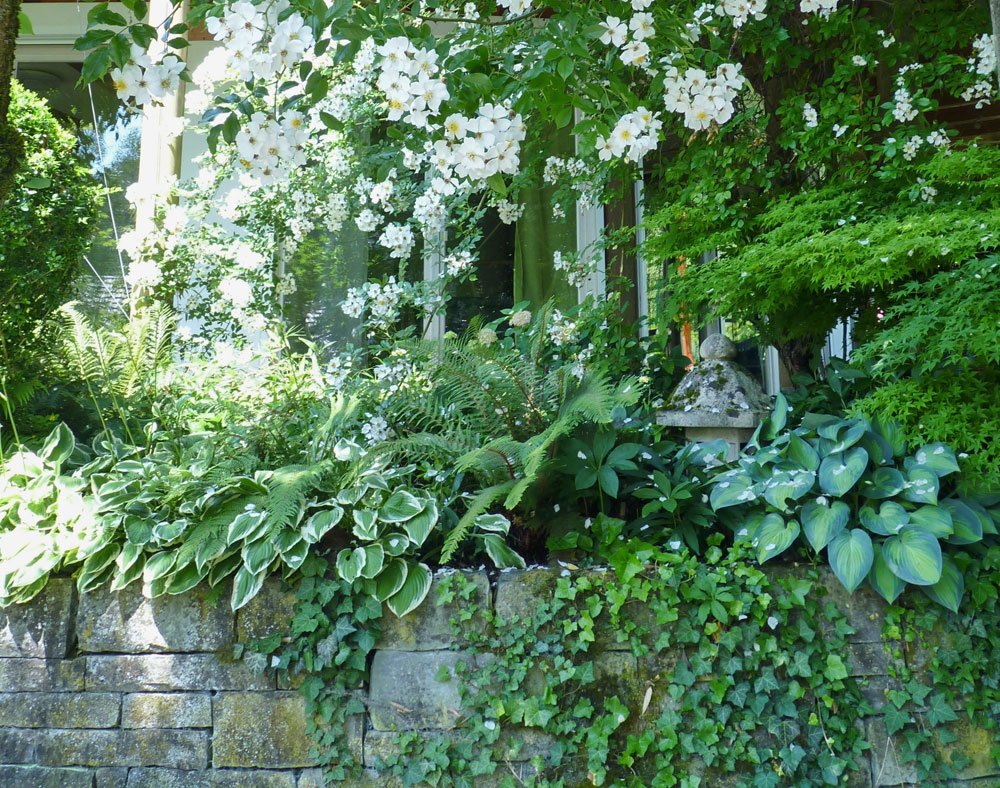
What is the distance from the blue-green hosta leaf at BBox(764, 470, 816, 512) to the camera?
223 centimetres

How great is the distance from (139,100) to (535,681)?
1789mm

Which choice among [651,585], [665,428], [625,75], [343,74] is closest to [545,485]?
[651,585]

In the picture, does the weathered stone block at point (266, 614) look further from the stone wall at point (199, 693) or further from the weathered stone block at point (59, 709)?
the weathered stone block at point (59, 709)

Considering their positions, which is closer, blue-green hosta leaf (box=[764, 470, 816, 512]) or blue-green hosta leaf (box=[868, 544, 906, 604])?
blue-green hosta leaf (box=[868, 544, 906, 604])

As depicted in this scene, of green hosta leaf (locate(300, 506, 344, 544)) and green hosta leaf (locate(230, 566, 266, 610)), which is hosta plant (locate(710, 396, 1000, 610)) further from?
green hosta leaf (locate(230, 566, 266, 610))

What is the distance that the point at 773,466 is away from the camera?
238cm

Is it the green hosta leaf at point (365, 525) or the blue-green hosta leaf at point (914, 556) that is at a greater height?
the green hosta leaf at point (365, 525)

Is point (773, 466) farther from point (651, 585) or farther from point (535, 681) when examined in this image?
point (535, 681)

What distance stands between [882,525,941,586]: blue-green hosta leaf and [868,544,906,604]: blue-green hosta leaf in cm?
2

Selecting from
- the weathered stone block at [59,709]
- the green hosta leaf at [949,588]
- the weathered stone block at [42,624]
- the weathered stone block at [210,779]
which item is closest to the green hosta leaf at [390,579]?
the weathered stone block at [210,779]

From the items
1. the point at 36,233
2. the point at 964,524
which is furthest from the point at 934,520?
the point at 36,233

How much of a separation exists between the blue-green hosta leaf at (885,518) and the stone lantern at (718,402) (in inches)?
20.2

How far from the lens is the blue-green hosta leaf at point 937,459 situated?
7.12 ft

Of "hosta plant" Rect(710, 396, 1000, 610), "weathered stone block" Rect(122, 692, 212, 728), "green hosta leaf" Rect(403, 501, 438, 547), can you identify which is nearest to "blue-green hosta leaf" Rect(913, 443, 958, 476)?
"hosta plant" Rect(710, 396, 1000, 610)
